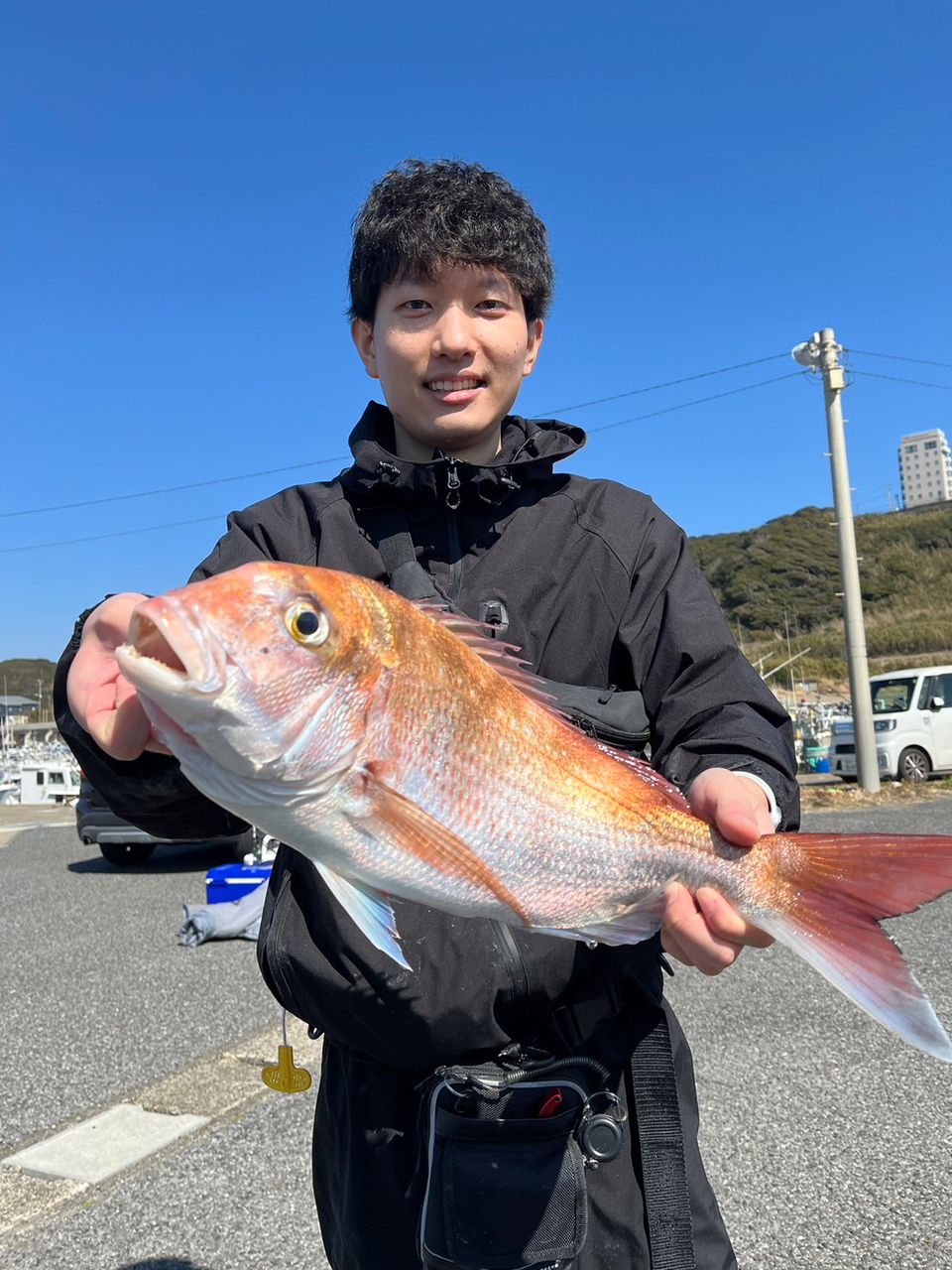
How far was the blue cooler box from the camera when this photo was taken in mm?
7918

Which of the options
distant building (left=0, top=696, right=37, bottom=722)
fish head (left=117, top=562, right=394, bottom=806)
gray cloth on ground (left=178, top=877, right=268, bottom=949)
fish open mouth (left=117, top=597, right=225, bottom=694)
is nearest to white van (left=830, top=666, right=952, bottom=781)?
gray cloth on ground (left=178, top=877, right=268, bottom=949)

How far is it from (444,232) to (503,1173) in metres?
1.82

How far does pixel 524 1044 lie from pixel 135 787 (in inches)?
32.7

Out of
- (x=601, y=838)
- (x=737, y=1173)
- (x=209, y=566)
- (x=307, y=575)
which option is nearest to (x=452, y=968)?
(x=601, y=838)

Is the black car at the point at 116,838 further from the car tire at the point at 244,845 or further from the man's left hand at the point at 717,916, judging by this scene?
the man's left hand at the point at 717,916

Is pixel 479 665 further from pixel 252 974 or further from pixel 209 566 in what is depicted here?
pixel 252 974

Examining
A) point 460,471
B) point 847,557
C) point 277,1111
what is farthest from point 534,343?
point 847,557

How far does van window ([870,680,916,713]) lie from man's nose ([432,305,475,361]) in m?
17.8

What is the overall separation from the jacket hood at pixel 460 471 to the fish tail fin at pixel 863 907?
0.91 metres

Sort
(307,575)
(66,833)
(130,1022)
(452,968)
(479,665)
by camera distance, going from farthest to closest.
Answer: (66,833) < (130,1022) < (452,968) < (479,665) < (307,575)

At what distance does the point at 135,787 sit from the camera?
5.28ft

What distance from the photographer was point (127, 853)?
39.5 ft

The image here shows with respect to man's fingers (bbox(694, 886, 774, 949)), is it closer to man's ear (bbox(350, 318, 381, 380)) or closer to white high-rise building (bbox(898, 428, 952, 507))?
man's ear (bbox(350, 318, 381, 380))

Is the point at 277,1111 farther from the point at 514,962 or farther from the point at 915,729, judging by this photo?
the point at 915,729
